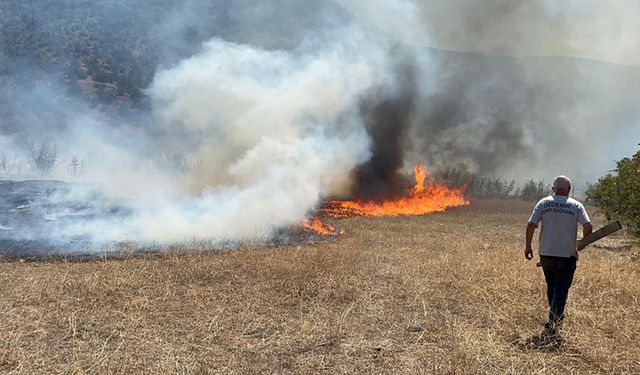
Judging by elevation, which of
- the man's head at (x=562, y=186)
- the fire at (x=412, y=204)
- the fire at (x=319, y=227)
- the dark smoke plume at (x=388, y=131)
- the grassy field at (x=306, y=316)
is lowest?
the grassy field at (x=306, y=316)

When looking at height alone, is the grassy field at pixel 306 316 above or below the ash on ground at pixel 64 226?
below

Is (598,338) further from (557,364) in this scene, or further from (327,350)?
(327,350)

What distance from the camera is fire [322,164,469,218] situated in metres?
27.3

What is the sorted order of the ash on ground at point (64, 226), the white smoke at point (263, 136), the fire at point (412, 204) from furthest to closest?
the fire at point (412, 204) → the white smoke at point (263, 136) → the ash on ground at point (64, 226)

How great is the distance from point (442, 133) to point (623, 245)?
2797 centimetres

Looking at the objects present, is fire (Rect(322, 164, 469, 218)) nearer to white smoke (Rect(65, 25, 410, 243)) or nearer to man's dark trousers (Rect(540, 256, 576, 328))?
white smoke (Rect(65, 25, 410, 243))

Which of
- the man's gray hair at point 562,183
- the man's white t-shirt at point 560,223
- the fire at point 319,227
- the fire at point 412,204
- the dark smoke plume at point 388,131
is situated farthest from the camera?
the dark smoke plume at point 388,131

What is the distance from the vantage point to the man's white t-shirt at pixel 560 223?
613 centimetres

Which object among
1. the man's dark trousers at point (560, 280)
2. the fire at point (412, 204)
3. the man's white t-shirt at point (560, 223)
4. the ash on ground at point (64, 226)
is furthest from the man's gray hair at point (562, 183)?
the fire at point (412, 204)

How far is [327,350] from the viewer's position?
19.1ft

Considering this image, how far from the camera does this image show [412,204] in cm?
3272

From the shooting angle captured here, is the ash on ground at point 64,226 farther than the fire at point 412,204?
No

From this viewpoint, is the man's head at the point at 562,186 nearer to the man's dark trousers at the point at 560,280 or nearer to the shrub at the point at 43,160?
the man's dark trousers at the point at 560,280

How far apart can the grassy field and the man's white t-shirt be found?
112cm
